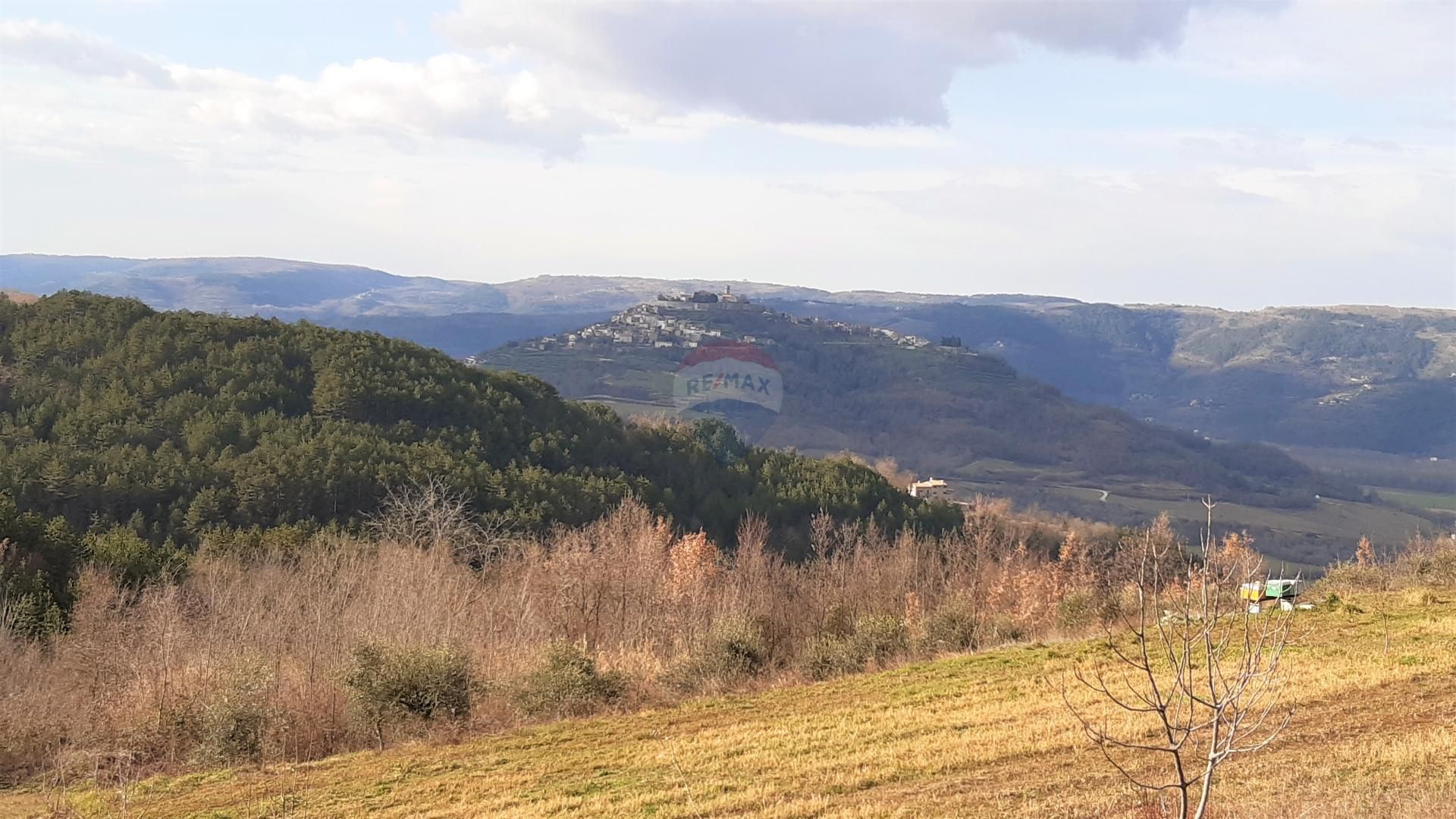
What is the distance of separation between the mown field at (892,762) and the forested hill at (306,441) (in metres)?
37.9

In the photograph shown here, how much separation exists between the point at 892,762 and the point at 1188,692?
10.6 m

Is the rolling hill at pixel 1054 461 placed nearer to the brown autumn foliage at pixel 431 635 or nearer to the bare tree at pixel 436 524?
the bare tree at pixel 436 524

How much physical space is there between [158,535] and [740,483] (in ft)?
134

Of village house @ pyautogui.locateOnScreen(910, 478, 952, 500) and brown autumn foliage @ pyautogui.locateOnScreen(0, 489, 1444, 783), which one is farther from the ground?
brown autumn foliage @ pyautogui.locateOnScreen(0, 489, 1444, 783)

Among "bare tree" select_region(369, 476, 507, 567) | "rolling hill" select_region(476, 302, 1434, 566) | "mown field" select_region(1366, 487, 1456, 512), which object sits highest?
"bare tree" select_region(369, 476, 507, 567)

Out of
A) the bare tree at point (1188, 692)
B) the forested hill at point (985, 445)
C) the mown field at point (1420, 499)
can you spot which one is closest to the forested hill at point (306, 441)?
the bare tree at point (1188, 692)

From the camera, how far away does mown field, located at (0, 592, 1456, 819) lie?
1301 cm

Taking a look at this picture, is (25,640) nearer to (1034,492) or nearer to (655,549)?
(655,549)

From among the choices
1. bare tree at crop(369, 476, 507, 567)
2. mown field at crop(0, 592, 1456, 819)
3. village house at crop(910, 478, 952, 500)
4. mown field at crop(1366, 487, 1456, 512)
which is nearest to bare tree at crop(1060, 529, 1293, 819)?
mown field at crop(0, 592, 1456, 819)

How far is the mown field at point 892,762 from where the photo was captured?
13008 mm

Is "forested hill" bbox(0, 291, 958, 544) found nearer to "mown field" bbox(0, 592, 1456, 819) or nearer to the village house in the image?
the village house

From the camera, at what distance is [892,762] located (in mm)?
16812

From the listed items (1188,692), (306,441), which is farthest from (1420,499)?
(1188,692)

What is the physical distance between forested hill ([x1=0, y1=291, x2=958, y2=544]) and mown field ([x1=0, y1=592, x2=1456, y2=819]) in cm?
3791
